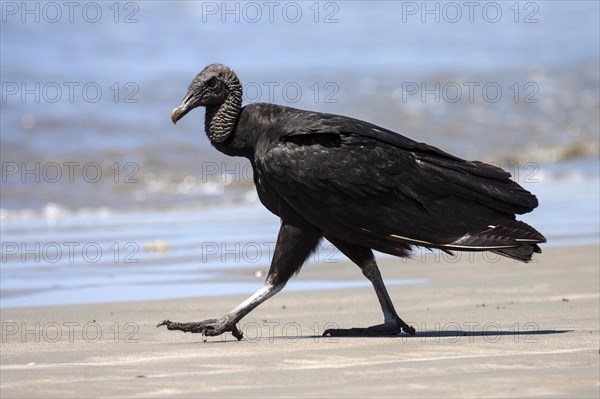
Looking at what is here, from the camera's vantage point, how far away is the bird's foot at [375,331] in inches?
234

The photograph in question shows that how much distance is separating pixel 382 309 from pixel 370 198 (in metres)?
0.64

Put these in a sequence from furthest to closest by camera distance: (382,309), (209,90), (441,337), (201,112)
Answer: (201,112) < (209,90) < (382,309) < (441,337)

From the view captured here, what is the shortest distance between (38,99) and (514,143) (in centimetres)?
734

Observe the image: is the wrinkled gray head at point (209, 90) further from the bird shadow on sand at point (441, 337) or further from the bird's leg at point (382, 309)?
the bird shadow on sand at point (441, 337)

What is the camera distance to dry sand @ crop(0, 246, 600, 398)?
14.8 ft

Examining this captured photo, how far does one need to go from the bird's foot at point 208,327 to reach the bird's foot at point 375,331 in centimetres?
46

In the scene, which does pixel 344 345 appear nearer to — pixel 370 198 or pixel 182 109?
pixel 370 198

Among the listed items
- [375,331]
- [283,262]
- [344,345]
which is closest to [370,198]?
[283,262]

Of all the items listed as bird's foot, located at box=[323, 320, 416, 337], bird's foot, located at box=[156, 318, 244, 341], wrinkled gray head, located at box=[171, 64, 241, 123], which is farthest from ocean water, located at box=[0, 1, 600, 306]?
bird's foot, located at box=[323, 320, 416, 337]

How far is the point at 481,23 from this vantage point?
3547 cm

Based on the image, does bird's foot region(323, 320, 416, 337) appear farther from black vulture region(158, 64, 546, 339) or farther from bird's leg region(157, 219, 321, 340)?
bird's leg region(157, 219, 321, 340)

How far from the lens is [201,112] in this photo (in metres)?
18.1

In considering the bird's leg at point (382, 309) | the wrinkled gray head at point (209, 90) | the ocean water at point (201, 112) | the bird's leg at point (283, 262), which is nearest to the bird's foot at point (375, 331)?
the bird's leg at point (382, 309)

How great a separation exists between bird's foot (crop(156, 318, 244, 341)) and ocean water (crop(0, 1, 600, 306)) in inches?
61.2
